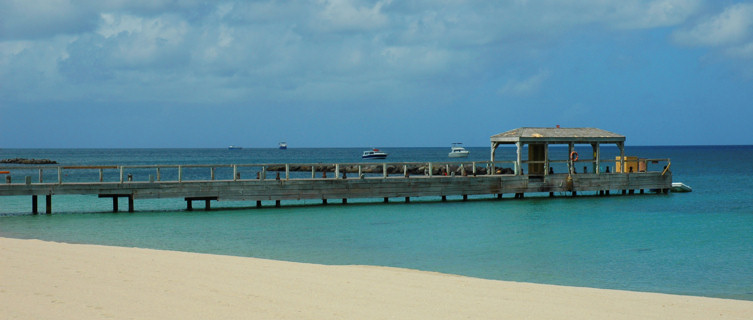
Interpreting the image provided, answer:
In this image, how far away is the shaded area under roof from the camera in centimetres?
3747

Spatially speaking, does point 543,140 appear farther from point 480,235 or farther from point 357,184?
point 480,235

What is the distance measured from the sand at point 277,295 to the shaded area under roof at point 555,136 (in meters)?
23.8

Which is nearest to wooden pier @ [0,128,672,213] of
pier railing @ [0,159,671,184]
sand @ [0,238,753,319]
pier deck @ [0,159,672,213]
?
pier deck @ [0,159,672,213]

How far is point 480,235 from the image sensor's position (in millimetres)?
24234

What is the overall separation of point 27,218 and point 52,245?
43.5 ft

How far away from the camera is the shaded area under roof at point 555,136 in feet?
123

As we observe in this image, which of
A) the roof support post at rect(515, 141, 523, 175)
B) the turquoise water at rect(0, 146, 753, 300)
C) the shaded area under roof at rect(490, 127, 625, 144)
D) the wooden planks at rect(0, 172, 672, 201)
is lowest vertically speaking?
the turquoise water at rect(0, 146, 753, 300)

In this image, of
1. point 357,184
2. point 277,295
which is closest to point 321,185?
point 357,184

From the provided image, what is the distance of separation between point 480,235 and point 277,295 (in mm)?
13845

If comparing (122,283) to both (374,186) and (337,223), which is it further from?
(374,186)

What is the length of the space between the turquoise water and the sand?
3237mm

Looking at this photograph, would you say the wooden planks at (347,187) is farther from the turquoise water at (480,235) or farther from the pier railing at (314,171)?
the turquoise water at (480,235)

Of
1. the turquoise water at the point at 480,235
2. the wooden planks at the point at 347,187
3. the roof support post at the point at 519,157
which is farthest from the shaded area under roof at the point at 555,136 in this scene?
the turquoise water at the point at 480,235

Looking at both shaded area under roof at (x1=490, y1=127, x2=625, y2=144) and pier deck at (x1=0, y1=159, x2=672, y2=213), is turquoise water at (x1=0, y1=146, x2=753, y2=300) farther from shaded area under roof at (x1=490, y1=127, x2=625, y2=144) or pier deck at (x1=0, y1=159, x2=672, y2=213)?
shaded area under roof at (x1=490, y1=127, x2=625, y2=144)
